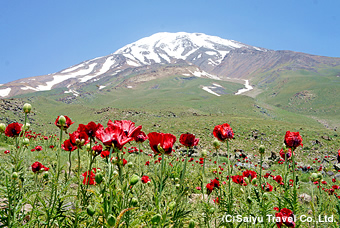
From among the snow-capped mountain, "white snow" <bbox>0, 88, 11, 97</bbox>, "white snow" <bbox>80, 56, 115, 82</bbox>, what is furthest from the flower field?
"white snow" <bbox>80, 56, 115, 82</bbox>

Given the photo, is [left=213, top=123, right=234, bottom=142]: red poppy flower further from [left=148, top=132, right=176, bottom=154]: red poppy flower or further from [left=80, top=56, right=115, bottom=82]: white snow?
[left=80, top=56, right=115, bottom=82]: white snow

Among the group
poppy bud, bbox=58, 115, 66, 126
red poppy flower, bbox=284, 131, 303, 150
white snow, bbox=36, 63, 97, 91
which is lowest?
red poppy flower, bbox=284, 131, 303, 150

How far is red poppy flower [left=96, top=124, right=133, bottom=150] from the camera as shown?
3.60 ft

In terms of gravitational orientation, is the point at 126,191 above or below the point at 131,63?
below

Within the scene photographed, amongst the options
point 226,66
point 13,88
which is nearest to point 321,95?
point 226,66

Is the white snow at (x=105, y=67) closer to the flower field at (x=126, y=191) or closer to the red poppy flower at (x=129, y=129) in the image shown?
the flower field at (x=126, y=191)

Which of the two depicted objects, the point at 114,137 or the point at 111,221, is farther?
the point at 114,137

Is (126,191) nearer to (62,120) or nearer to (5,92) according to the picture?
(62,120)

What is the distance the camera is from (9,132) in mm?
1742

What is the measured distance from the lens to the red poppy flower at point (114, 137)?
3.60 ft

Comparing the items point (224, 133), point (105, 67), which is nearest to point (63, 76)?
point (105, 67)

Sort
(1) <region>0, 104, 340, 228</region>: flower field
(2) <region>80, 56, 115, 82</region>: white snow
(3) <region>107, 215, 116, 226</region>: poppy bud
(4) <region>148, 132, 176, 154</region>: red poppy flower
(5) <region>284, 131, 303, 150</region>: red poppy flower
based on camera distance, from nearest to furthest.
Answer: (3) <region>107, 215, 116, 226</region>: poppy bud → (1) <region>0, 104, 340, 228</region>: flower field → (4) <region>148, 132, 176, 154</region>: red poppy flower → (5) <region>284, 131, 303, 150</region>: red poppy flower → (2) <region>80, 56, 115, 82</region>: white snow

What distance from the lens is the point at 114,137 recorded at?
44.3 inches

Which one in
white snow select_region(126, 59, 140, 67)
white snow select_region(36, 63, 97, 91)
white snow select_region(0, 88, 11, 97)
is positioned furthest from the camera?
white snow select_region(126, 59, 140, 67)
